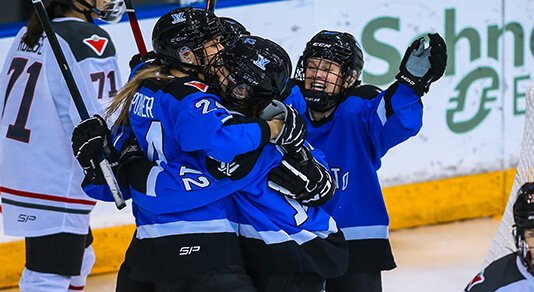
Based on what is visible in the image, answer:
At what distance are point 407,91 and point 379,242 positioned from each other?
1.47 ft

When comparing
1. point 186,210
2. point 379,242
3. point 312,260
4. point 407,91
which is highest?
point 407,91

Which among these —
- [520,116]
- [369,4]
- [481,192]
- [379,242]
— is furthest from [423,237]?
[379,242]

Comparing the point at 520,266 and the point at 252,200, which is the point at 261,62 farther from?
the point at 520,266

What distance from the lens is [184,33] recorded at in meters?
1.97

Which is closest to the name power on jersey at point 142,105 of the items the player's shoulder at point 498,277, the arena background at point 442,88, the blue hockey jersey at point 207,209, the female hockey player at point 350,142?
the blue hockey jersey at point 207,209

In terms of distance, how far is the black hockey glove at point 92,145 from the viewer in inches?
80.1

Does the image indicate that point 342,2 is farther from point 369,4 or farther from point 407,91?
point 407,91

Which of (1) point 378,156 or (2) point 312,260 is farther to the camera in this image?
(1) point 378,156

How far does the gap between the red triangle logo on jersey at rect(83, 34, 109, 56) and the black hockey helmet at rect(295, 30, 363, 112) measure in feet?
2.78

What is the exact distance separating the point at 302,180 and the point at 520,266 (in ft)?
1.66

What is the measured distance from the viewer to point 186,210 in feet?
6.21

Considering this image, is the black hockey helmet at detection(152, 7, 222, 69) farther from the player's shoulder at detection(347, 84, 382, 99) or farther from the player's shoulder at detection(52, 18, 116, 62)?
the player's shoulder at detection(52, 18, 116, 62)

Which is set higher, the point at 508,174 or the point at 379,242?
the point at 379,242

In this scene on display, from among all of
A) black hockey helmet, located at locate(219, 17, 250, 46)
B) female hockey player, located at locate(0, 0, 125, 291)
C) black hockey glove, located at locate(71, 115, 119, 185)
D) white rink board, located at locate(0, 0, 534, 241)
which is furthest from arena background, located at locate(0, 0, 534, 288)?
black hockey glove, located at locate(71, 115, 119, 185)
